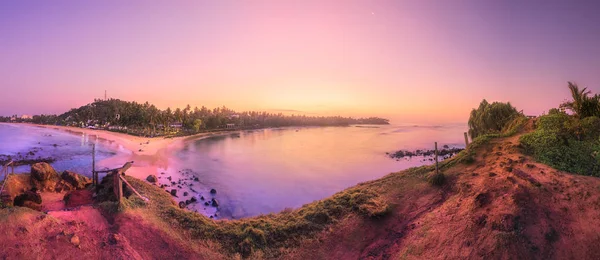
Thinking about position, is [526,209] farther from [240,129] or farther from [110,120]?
[240,129]

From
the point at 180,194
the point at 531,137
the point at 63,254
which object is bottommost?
the point at 180,194

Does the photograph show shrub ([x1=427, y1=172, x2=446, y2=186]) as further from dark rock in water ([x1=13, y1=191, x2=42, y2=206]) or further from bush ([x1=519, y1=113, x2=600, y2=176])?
dark rock in water ([x1=13, y1=191, x2=42, y2=206])

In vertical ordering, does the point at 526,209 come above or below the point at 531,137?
below

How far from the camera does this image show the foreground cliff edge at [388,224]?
24.7 feet

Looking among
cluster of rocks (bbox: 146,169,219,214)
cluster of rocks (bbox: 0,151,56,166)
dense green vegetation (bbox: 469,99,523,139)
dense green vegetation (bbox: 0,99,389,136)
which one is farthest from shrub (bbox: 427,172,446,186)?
dense green vegetation (bbox: 0,99,389,136)

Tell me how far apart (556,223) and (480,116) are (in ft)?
72.2

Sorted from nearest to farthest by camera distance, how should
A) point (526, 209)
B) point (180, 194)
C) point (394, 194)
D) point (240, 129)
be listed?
1. point (526, 209)
2. point (394, 194)
3. point (180, 194)
4. point (240, 129)

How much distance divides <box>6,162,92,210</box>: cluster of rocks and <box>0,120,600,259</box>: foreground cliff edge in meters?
0.64

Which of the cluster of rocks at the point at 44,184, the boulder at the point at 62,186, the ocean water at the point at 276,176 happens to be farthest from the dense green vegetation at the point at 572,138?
the boulder at the point at 62,186

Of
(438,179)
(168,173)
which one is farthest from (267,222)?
(168,173)

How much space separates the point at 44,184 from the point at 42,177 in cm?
37

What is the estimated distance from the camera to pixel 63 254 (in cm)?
795

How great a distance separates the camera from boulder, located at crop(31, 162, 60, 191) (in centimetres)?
1338

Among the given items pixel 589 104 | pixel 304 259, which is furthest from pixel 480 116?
pixel 304 259
